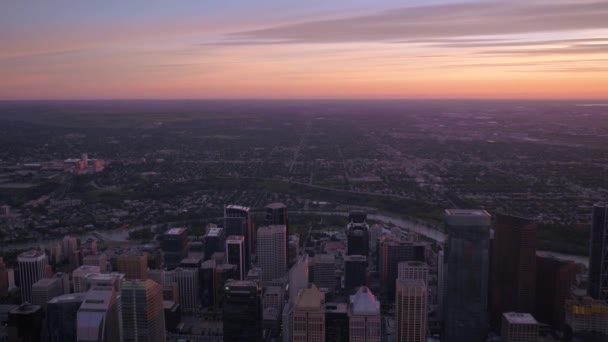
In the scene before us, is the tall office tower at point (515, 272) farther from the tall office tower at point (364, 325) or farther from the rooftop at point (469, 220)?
the tall office tower at point (364, 325)

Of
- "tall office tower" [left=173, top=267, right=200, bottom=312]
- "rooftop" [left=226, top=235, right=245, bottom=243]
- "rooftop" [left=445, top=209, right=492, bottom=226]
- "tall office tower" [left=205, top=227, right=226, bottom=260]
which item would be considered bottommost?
"tall office tower" [left=173, top=267, right=200, bottom=312]

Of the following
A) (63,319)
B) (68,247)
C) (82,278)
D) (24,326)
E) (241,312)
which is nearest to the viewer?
(63,319)

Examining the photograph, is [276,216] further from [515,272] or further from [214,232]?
[515,272]

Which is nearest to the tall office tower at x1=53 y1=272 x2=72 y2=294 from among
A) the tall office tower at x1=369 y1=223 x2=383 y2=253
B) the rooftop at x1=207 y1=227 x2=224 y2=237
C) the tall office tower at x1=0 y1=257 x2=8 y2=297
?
the tall office tower at x1=0 y1=257 x2=8 y2=297

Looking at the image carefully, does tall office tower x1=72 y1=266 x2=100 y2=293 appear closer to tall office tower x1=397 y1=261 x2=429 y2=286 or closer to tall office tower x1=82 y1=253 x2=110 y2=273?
tall office tower x1=82 y1=253 x2=110 y2=273

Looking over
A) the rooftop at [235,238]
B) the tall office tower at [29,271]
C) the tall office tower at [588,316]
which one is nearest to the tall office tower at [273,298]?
the rooftop at [235,238]

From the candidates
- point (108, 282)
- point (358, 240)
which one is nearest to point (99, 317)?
point (108, 282)
